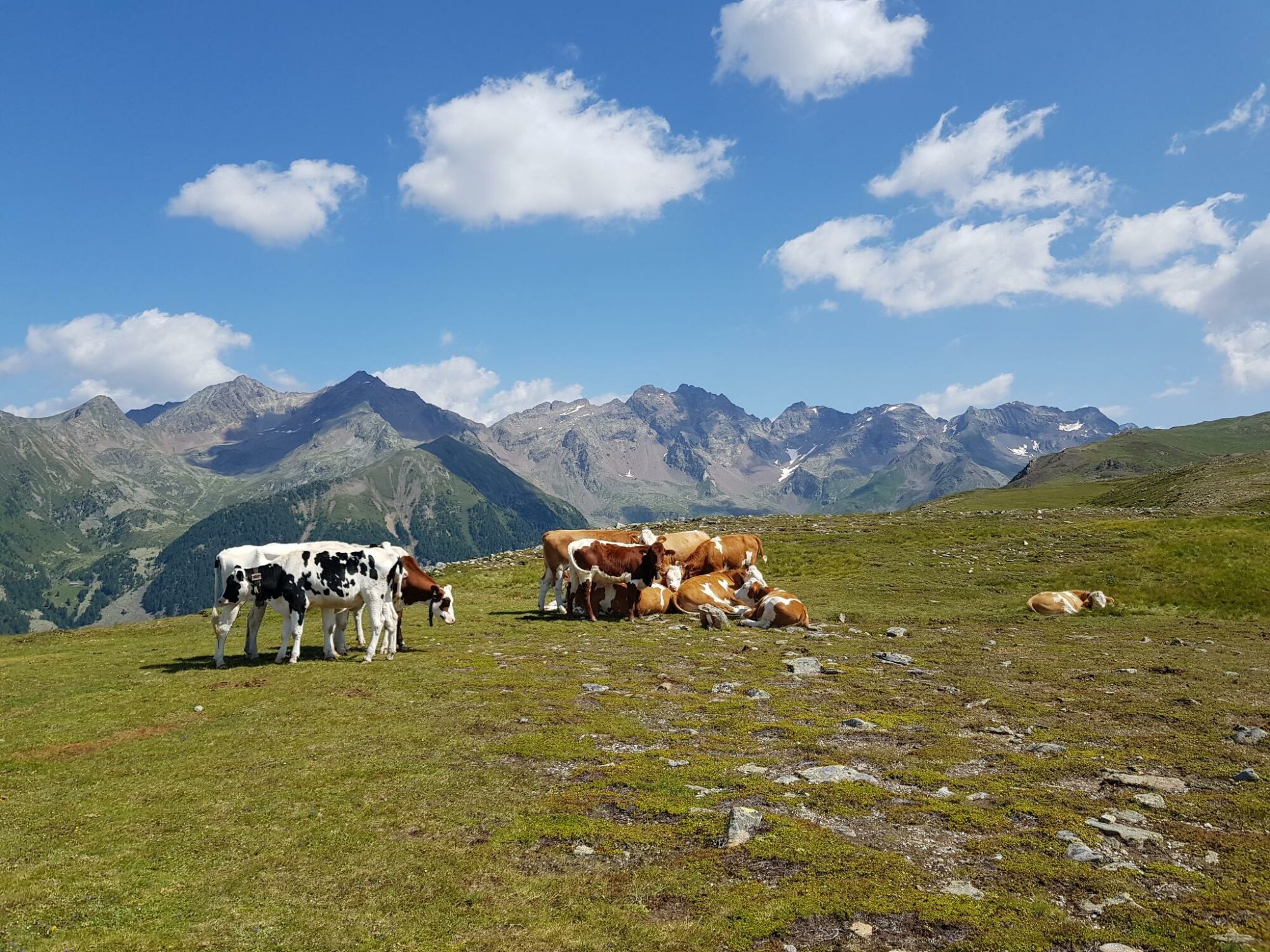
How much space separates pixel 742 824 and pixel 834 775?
275 cm

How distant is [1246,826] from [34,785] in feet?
56.4

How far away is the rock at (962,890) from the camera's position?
24.0 ft

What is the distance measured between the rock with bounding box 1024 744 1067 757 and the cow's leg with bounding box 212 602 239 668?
2020cm

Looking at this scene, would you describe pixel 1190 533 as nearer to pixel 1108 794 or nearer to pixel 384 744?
pixel 1108 794

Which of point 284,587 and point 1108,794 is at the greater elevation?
point 284,587

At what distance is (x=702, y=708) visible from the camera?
15367 mm

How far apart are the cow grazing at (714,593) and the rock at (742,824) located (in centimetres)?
2075

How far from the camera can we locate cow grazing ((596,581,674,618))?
3091 centimetres

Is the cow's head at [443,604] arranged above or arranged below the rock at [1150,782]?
above

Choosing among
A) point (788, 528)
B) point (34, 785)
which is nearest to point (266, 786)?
point (34, 785)

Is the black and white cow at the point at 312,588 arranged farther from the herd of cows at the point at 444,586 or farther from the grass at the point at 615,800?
the grass at the point at 615,800

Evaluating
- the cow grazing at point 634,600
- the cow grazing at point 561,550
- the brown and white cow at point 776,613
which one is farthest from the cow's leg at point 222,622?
the brown and white cow at point 776,613

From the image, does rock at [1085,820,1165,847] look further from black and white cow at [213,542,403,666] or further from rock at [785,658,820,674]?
black and white cow at [213,542,403,666]

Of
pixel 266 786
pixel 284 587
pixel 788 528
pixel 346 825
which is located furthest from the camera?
pixel 788 528
